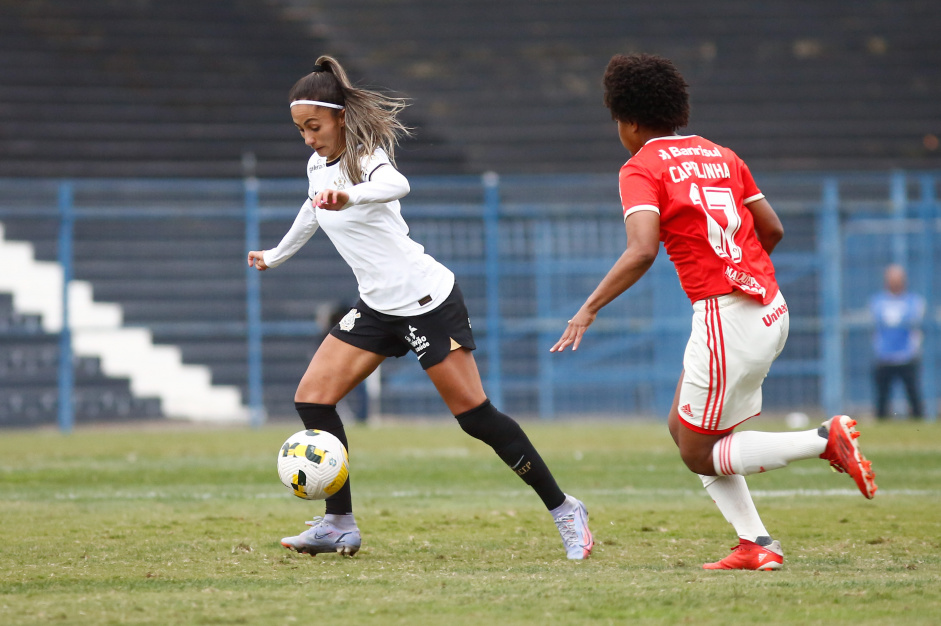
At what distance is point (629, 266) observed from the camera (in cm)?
442

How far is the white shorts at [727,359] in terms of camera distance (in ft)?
14.8

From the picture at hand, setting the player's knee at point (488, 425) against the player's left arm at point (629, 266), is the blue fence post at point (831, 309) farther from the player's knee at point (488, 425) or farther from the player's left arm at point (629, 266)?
the player's left arm at point (629, 266)

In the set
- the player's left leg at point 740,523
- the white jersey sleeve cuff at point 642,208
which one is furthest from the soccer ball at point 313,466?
the white jersey sleeve cuff at point 642,208

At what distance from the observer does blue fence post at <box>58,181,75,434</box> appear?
14.8m

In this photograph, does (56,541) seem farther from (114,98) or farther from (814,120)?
(814,120)

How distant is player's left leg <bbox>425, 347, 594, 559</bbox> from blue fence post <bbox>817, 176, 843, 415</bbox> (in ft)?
35.8

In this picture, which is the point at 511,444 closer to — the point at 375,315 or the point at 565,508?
the point at 565,508

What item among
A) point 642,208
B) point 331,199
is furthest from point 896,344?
point 331,199

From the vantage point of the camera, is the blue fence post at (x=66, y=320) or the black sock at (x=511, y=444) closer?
the black sock at (x=511, y=444)

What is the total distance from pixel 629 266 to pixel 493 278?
11.3 metres

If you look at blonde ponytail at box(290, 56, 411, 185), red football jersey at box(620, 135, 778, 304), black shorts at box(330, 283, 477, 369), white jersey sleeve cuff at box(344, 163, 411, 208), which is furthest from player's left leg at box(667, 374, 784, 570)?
blonde ponytail at box(290, 56, 411, 185)

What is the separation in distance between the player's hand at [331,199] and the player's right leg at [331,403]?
779 millimetres

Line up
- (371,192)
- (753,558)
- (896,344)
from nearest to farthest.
Answer: (753,558)
(371,192)
(896,344)

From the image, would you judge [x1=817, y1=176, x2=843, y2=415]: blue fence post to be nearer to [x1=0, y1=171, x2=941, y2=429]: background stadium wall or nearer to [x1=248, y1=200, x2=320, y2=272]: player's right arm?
[x1=0, y1=171, x2=941, y2=429]: background stadium wall
